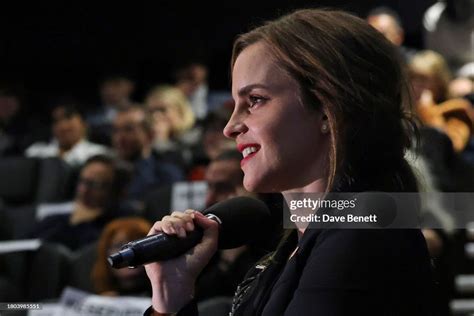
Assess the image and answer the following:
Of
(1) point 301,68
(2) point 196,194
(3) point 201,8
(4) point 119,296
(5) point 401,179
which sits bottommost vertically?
(4) point 119,296

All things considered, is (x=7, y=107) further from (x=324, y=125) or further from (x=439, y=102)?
(x=324, y=125)

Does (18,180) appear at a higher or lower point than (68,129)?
lower

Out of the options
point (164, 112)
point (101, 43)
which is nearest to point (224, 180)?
point (164, 112)

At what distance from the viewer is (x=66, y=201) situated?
152 inches

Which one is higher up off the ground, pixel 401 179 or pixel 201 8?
pixel 201 8

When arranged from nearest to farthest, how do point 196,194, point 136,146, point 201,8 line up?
point 196,194 → point 136,146 → point 201,8

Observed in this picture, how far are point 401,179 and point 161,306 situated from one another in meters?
0.35

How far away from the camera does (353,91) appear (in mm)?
1062

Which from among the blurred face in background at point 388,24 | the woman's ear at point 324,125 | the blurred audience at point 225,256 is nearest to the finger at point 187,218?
the woman's ear at point 324,125

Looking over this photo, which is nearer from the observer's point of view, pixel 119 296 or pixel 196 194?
pixel 119 296

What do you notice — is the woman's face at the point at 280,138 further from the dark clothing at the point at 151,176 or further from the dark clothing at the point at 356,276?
the dark clothing at the point at 151,176

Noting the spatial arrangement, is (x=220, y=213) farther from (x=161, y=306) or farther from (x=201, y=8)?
(x=201, y=8)

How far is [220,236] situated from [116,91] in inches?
163

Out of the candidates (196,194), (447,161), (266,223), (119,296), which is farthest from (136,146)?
(266,223)
